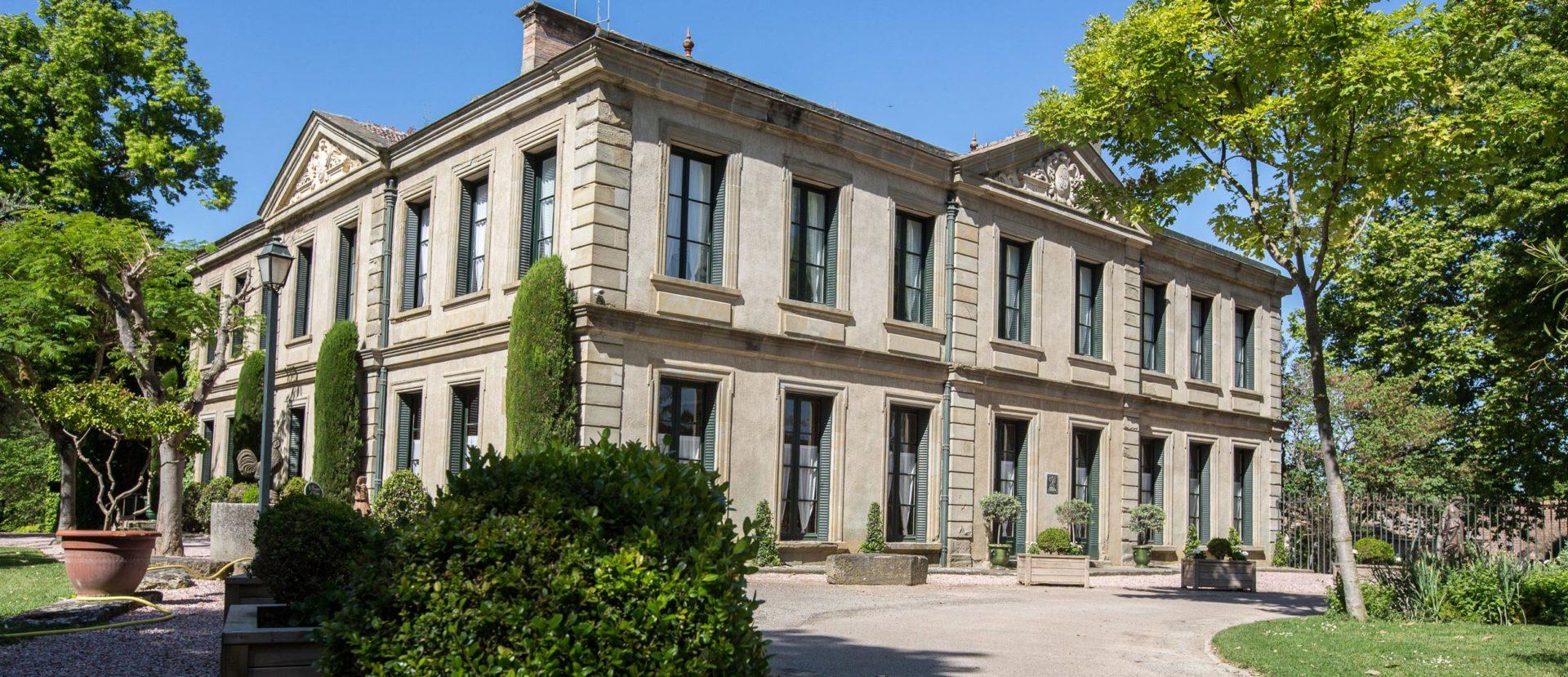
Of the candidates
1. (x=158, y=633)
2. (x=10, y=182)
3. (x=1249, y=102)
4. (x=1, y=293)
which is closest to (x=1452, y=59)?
(x=1249, y=102)

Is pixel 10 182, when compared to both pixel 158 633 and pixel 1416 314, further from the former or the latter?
pixel 1416 314

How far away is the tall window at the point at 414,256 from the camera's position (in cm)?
2280

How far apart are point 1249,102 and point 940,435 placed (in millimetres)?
8785

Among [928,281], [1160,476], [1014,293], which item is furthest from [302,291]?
[1160,476]

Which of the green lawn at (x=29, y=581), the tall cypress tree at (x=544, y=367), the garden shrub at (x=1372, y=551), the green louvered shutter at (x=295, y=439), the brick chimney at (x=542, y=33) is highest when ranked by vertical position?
the brick chimney at (x=542, y=33)

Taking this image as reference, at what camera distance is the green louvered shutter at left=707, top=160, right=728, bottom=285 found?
1969 cm

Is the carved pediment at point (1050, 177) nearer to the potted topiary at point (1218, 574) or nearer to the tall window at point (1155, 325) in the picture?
the tall window at point (1155, 325)

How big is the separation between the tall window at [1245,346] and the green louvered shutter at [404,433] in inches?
806

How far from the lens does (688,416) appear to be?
19.2 metres

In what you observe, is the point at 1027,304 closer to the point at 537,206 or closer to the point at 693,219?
the point at 693,219

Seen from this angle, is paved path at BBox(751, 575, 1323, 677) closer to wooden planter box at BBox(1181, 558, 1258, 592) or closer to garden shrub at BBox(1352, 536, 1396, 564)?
wooden planter box at BBox(1181, 558, 1258, 592)

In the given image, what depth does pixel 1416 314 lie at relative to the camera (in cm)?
3222

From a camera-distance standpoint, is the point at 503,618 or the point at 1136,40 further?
the point at 1136,40

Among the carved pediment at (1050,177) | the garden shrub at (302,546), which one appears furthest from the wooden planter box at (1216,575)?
the garden shrub at (302,546)
